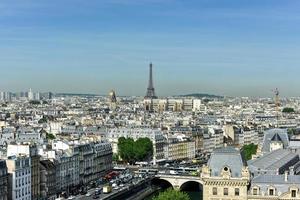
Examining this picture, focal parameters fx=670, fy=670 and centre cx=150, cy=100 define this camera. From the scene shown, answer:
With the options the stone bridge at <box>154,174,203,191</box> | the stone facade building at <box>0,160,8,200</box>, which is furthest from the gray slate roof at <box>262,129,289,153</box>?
the stone facade building at <box>0,160,8,200</box>

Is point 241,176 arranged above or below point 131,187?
above

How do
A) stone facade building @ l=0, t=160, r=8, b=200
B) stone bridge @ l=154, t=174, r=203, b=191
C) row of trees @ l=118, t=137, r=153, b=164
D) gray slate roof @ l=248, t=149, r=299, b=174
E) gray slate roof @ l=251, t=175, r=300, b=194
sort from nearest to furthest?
gray slate roof @ l=251, t=175, r=300, b=194 → gray slate roof @ l=248, t=149, r=299, b=174 → stone facade building @ l=0, t=160, r=8, b=200 → stone bridge @ l=154, t=174, r=203, b=191 → row of trees @ l=118, t=137, r=153, b=164

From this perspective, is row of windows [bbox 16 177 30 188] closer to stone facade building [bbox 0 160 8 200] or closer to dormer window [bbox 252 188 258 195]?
stone facade building [bbox 0 160 8 200]

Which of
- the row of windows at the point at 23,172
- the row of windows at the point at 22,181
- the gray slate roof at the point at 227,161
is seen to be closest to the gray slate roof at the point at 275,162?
the gray slate roof at the point at 227,161

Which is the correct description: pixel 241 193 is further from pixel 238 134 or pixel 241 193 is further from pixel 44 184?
pixel 238 134

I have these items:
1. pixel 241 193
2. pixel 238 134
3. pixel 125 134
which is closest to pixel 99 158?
pixel 125 134

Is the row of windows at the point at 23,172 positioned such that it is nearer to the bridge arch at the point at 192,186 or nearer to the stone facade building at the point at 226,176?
the stone facade building at the point at 226,176

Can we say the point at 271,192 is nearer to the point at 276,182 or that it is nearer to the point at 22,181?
the point at 276,182
